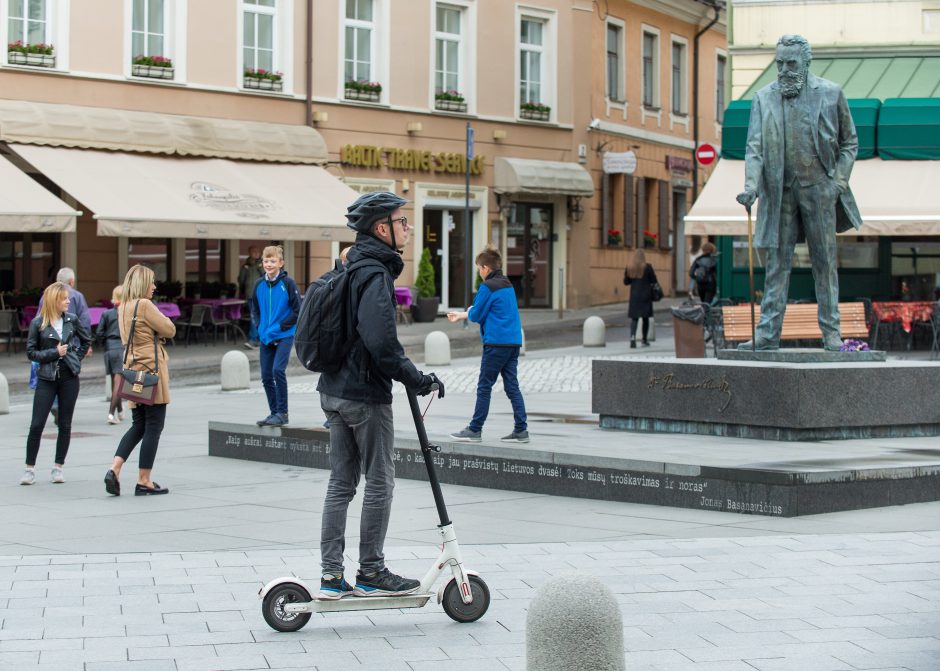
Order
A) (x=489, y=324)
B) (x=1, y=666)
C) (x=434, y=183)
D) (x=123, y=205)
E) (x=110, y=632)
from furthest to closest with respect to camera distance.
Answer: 1. (x=434, y=183)
2. (x=123, y=205)
3. (x=489, y=324)
4. (x=110, y=632)
5. (x=1, y=666)

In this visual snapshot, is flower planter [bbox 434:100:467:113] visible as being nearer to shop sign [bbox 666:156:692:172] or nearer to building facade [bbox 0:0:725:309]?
building facade [bbox 0:0:725:309]

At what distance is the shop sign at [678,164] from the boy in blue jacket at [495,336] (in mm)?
31809

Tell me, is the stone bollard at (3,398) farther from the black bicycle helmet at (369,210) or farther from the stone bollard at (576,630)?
the stone bollard at (576,630)

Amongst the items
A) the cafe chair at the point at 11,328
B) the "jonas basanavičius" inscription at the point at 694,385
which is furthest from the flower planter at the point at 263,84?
the "jonas basanavičius" inscription at the point at 694,385

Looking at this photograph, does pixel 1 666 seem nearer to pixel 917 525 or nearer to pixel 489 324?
pixel 917 525

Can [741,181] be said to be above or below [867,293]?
above

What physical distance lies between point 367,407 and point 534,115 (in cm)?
3048

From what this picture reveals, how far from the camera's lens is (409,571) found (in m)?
8.33

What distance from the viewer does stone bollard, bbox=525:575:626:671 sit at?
4953 millimetres

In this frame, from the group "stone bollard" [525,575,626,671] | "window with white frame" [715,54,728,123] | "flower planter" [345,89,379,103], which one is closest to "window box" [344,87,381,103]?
"flower planter" [345,89,379,103]

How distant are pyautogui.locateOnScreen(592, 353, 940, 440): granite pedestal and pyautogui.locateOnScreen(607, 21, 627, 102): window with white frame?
2789 cm

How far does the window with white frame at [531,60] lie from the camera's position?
121 ft

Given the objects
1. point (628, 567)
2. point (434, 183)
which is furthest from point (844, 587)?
point (434, 183)

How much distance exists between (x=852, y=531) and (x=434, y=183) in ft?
83.1
